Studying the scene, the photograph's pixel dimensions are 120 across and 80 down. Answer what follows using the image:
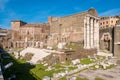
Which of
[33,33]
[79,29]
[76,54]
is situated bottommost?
[76,54]

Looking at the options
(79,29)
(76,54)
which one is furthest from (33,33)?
(76,54)

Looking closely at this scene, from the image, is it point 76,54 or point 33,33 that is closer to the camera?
point 76,54

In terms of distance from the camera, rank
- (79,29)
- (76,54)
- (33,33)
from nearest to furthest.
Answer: (76,54)
(79,29)
(33,33)

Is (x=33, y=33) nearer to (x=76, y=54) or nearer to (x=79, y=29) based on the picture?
(x=79, y=29)

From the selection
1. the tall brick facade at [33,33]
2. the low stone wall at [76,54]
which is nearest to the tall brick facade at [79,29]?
the low stone wall at [76,54]

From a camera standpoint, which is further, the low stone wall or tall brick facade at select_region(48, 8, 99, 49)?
tall brick facade at select_region(48, 8, 99, 49)

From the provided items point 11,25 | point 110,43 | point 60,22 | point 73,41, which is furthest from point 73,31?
point 11,25

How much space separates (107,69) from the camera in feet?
64.0

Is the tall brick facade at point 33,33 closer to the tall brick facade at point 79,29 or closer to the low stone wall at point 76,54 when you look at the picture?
the tall brick facade at point 79,29

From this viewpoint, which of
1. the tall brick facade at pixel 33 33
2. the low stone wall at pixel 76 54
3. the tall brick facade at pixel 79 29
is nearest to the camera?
the low stone wall at pixel 76 54

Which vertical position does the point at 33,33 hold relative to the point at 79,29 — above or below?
above

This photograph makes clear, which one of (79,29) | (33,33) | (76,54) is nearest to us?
(76,54)

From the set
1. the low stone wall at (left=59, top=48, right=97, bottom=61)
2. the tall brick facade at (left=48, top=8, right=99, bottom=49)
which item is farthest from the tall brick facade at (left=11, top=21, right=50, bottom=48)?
the low stone wall at (left=59, top=48, right=97, bottom=61)

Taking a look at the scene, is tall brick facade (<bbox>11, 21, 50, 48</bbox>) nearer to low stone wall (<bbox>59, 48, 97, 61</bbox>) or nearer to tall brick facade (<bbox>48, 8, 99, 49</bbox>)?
tall brick facade (<bbox>48, 8, 99, 49</bbox>)
